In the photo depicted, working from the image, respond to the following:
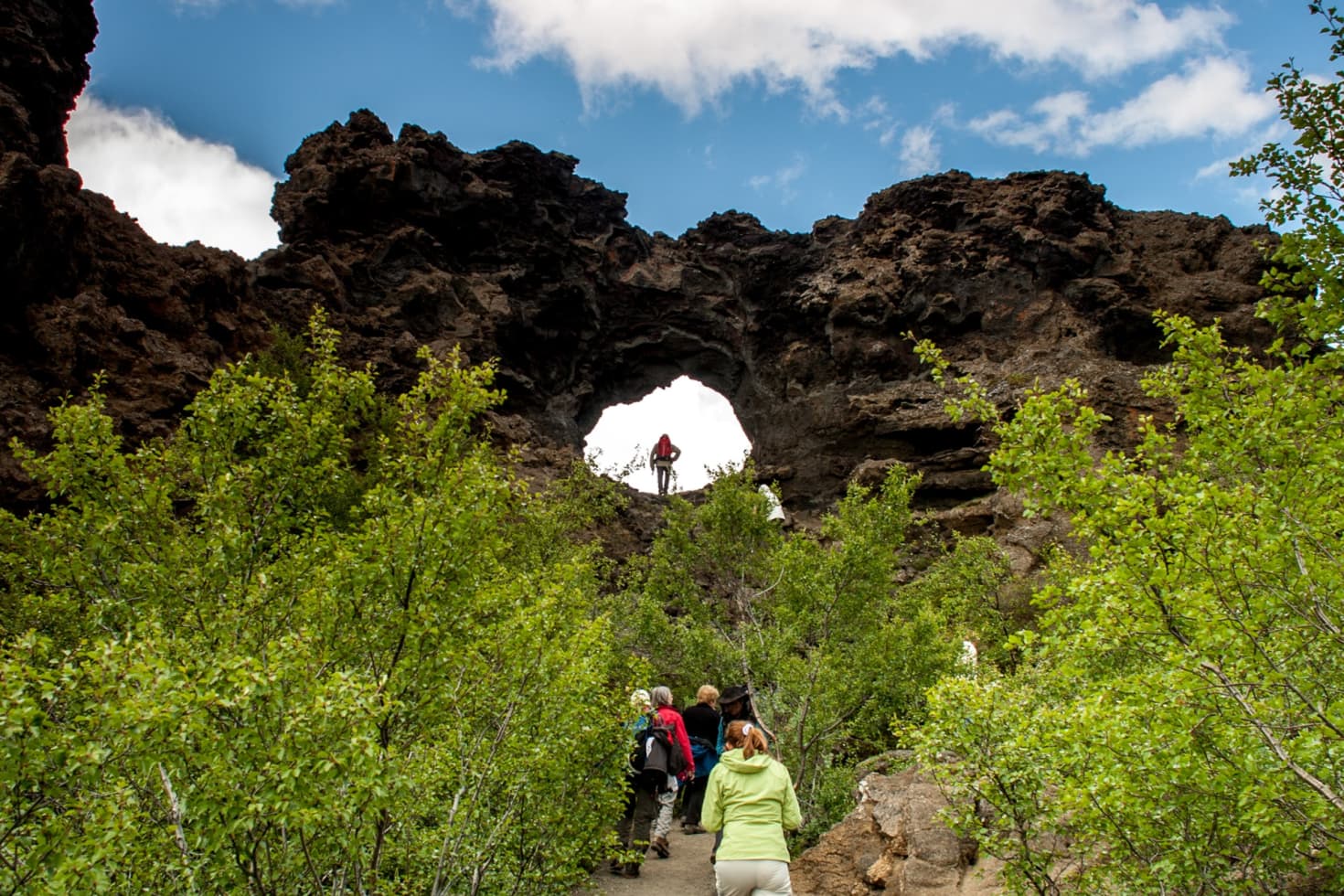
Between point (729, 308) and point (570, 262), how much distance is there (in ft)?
31.4

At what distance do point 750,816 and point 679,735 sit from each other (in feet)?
13.1

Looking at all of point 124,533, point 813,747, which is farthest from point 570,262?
point 124,533

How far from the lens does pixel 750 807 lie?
243 inches

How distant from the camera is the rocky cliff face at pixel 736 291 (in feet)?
109

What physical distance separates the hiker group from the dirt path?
0.49 ft

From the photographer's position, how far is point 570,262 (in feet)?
140

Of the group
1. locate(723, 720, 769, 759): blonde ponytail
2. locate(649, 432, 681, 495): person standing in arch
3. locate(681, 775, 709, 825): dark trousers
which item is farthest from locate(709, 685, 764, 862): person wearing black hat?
locate(649, 432, 681, 495): person standing in arch

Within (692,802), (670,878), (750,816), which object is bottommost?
(670,878)

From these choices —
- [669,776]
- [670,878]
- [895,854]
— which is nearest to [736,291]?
[669,776]

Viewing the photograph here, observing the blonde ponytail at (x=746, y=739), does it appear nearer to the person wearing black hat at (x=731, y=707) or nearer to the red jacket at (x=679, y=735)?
the red jacket at (x=679, y=735)

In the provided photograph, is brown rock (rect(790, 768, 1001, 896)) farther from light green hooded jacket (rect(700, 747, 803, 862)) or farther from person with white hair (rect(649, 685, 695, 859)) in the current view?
light green hooded jacket (rect(700, 747, 803, 862))

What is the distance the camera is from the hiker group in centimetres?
596

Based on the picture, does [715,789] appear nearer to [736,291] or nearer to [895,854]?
[895,854]

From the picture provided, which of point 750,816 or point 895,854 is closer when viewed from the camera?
point 750,816
